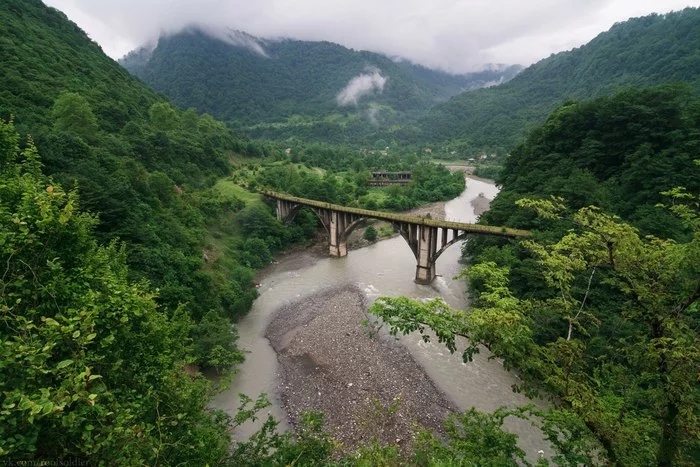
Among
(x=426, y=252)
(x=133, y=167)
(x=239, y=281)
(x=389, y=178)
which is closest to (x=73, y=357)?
(x=239, y=281)

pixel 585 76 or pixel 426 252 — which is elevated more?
pixel 585 76

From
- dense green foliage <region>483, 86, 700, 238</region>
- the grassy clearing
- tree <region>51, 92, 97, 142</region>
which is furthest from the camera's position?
the grassy clearing

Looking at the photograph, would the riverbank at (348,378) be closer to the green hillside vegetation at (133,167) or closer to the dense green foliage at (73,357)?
the green hillside vegetation at (133,167)

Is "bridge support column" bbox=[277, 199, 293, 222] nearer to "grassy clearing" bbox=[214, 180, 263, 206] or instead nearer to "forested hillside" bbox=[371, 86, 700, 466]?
"grassy clearing" bbox=[214, 180, 263, 206]

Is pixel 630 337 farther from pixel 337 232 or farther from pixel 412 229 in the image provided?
pixel 337 232

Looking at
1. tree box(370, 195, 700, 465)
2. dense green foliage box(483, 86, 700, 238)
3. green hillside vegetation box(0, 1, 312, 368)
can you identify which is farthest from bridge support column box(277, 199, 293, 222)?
tree box(370, 195, 700, 465)

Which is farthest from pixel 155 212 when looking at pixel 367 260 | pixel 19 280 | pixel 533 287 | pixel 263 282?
pixel 533 287
